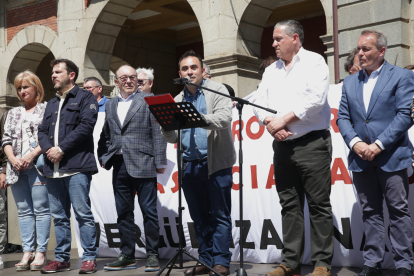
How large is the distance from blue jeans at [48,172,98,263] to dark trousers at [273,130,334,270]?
1.88 m

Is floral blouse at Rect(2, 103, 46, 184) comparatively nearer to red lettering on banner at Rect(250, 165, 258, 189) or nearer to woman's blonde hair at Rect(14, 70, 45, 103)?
woman's blonde hair at Rect(14, 70, 45, 103)

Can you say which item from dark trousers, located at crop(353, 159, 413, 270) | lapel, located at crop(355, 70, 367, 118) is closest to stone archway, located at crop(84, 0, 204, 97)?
lapel, located at crop(355, 70, 367, 118)

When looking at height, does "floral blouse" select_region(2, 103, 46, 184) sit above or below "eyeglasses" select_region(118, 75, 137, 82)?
below

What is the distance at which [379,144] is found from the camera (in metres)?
→ 3.95

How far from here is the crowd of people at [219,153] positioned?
402 cm

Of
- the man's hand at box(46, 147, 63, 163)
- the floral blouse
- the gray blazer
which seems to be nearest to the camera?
the gray blazer

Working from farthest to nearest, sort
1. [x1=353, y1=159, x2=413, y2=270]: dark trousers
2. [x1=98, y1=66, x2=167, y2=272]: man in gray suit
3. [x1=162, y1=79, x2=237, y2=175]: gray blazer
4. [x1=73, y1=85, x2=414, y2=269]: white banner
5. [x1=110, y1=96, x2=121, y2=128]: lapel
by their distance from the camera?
1. [x1=110, y1=96, x2=121, y2=128]: lapel
2. [x1=98, y1=66, x2=167, y2=272]: man in gray suit
3. [x1=73, y1=85, x2=414, y2=269]: white banner
4. [x1=162, y1=79, x2=237, y2=175]: gray blazer
5. [x1=353, y1=159, x2=413, y2=270]: dark trousers

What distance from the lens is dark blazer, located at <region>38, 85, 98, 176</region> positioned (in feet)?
16.1

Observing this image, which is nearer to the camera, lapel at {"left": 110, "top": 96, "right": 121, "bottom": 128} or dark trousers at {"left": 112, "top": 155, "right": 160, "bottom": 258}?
dark trousers at {"left": 112, "top": 155, "right": 160, "bottom": 258}

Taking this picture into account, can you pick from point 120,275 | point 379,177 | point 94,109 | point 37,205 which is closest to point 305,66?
point 379,177

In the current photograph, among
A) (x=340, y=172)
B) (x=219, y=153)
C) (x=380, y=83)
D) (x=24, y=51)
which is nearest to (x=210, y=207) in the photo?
(x=219, y=153)

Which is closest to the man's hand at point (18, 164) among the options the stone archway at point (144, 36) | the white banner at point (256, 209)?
the white banner at point (256, 209)

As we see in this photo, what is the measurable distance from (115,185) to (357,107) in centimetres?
239

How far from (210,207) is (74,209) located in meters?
1.32
